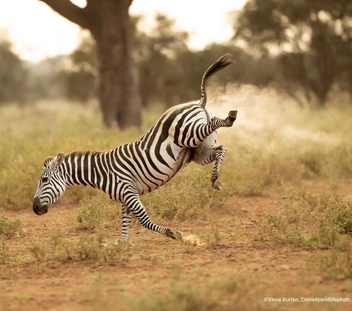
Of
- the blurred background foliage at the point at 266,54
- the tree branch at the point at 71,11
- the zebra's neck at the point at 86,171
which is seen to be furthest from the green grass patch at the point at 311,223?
the blurred background foliage at the point at 266,54

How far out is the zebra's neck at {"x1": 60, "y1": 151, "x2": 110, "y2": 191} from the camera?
6895 mm

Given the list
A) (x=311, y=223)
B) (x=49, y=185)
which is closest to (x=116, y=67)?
(x=311, y=223)

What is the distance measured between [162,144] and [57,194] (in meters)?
1.14

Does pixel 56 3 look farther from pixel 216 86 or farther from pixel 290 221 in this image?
pixel 290 221

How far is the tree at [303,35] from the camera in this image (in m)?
24.7

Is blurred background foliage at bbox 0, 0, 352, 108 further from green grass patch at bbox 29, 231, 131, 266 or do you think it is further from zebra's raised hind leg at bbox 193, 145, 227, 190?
green grass patch at bbox 29, 231, 131, 266

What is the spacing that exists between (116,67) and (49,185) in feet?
32.8

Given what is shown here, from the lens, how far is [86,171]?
22.7ft

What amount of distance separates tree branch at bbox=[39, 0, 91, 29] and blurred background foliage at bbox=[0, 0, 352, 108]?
27.9 ft

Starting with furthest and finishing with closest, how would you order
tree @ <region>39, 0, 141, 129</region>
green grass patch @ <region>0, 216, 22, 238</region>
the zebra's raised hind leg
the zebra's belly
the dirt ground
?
1. tree @ <region>39, 0, 141, 129</region>
2. green grass patch @ <region>0, 216, 22, 238</region>
3. the zebra's raised hind leg
4. the zebra's belly
5. the dirt ground

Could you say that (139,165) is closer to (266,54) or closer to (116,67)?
(116,67)

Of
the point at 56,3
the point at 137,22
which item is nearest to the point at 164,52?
the point at 137,22

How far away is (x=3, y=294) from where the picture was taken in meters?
5.34

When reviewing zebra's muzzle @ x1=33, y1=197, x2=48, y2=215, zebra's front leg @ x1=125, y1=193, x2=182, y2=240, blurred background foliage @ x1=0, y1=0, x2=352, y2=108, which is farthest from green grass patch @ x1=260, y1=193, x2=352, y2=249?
blurred background foliage @ x1=0, y1=0, x2=352, y2=108
